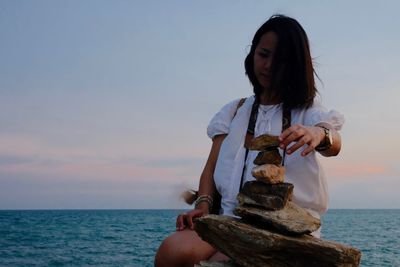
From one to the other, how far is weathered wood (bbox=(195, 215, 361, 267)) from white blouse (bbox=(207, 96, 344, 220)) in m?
0.52

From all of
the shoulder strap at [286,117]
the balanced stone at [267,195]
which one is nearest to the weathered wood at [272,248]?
the balanced stone at [267,195]

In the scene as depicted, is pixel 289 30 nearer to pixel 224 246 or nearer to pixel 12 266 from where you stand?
pixel 224 246

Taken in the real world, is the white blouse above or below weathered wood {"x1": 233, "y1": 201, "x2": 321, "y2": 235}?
above

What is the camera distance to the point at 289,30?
400 centimetres

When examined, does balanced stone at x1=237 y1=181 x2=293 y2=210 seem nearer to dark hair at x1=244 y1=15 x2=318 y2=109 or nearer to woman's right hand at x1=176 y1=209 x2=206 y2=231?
woman's right hand at x1=176 y1=209 x2=206 y2=231

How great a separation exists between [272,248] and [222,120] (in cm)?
145

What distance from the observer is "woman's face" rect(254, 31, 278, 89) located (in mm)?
4066

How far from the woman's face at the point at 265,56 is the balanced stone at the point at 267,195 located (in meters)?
0.96

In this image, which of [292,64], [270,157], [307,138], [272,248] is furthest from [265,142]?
[292,64]

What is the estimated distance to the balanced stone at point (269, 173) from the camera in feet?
11.2

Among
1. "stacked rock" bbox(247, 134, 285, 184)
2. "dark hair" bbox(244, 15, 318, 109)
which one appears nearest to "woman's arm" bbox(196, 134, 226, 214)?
"dark hair" bbox(244, 15, 318, 109)

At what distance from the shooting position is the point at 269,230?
11.3 feet

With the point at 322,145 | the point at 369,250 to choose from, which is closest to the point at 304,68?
the point at 322,145

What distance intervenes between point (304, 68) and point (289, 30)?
299mm
